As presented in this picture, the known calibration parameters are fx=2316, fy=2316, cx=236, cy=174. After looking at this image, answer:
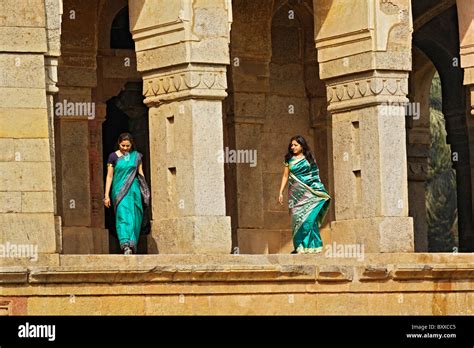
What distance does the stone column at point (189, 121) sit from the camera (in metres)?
26.5

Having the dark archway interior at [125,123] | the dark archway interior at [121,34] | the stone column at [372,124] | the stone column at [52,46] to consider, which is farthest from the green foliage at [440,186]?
the stone column at [52,46]

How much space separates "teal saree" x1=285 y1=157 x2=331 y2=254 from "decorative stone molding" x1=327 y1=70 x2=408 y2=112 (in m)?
0.89

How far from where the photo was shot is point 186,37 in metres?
26.6

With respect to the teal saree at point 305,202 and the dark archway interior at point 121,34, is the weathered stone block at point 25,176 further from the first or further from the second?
the dark archway interior at point 121,34

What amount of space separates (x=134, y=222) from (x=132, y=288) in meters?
2.10

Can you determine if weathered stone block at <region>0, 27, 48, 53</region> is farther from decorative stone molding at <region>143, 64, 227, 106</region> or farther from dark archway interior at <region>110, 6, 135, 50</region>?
dark archway interior at <region>110, 6, 135, 50</region>

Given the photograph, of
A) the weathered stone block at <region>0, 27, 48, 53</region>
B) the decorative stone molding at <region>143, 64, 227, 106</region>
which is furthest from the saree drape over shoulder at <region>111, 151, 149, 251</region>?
the weathered stone block at <region>0, 27, 48, 53</region>

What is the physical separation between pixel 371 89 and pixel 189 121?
2413 millimetres

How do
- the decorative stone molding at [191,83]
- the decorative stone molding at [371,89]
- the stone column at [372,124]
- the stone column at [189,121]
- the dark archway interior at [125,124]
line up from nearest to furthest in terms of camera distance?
1. the stone column at [189,121]
2. the decorative stone molding at [191,83]
3. the stone column at [372,124]
4. the decorative stone molding at [371,89]
5. the dark archway interior at [125,124]

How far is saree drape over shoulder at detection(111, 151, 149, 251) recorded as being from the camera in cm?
2686

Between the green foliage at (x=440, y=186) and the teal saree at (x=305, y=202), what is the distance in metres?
24.6

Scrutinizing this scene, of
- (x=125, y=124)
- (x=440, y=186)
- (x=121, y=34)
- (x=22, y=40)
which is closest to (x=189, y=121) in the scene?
(x=22, y=40)
